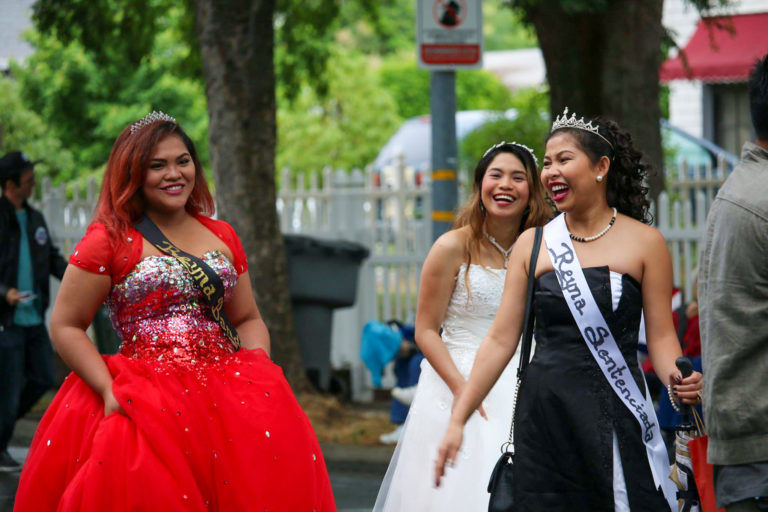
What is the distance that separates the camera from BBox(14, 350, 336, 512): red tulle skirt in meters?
4.16

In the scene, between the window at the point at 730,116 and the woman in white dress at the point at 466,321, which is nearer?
the woman in white dress at the point at 466,321

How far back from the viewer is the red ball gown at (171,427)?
164 inches

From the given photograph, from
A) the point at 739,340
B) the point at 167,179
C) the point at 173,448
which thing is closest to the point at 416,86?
the point at 167,179

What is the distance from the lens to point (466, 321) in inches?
216

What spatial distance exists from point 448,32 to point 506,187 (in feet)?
9.72

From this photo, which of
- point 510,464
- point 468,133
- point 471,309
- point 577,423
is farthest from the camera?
point 468,133

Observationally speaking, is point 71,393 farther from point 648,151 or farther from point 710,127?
point 710,127

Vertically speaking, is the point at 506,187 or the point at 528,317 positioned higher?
the point at 506,187

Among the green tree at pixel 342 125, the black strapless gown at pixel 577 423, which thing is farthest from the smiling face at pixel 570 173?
the green tree at pixel 342 125

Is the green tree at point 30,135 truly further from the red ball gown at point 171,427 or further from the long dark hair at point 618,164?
the long dark hair at point 618,164

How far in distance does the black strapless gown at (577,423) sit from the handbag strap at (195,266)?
1.31 meters

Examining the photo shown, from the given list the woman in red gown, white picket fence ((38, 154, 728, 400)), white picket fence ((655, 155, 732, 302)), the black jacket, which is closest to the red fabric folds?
the woman in red gown

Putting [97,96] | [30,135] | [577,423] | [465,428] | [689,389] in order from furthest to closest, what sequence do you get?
[97,96] → [30,135] → [465,428] → [577,423] → [689,389]

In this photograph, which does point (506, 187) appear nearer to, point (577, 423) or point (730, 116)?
point (577, 423)
